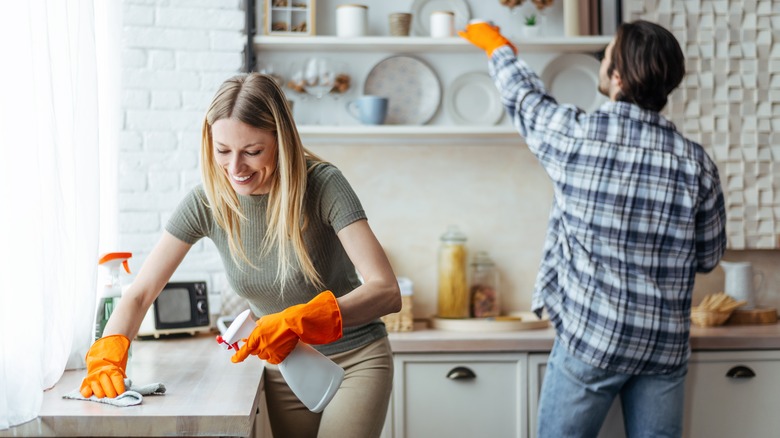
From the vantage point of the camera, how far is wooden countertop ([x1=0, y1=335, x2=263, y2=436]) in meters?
1.50

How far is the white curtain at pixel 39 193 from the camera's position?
58.6 inches

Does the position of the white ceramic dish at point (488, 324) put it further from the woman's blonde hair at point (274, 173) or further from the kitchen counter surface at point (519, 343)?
the woman's blonde hair at point (274, 173)

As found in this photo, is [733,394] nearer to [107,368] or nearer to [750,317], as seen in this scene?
[750,317]

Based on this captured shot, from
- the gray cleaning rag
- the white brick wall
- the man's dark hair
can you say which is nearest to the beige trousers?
the gray cleaning rag

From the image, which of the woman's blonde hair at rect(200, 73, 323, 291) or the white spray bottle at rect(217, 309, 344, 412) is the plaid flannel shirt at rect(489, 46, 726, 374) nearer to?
the woman's blonde hair at rect(200, 73, 323, 291)

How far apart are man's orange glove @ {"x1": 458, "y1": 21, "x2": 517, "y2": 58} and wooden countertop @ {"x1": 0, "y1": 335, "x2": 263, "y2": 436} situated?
115cm

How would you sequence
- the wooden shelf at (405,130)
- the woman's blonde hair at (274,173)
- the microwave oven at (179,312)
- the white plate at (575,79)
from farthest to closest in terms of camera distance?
the white plate at (575,79) < the wooden shelf at (405,130) < the microwave oven at (179,312) < the woman's blonde hair at (274,173)

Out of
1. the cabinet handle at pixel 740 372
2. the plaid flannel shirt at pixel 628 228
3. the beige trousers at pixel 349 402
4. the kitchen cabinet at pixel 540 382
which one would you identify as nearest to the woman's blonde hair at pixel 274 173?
the beige trousers at pixel 349 402

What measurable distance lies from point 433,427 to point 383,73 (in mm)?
1277

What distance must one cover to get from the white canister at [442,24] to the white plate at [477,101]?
23 cm

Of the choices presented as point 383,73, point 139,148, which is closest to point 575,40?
point 383,73

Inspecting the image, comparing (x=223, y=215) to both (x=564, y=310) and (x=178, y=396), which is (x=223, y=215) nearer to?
(x=178, y=396)

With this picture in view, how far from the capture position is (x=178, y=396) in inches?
66.6

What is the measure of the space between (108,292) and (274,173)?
0.56 meters
